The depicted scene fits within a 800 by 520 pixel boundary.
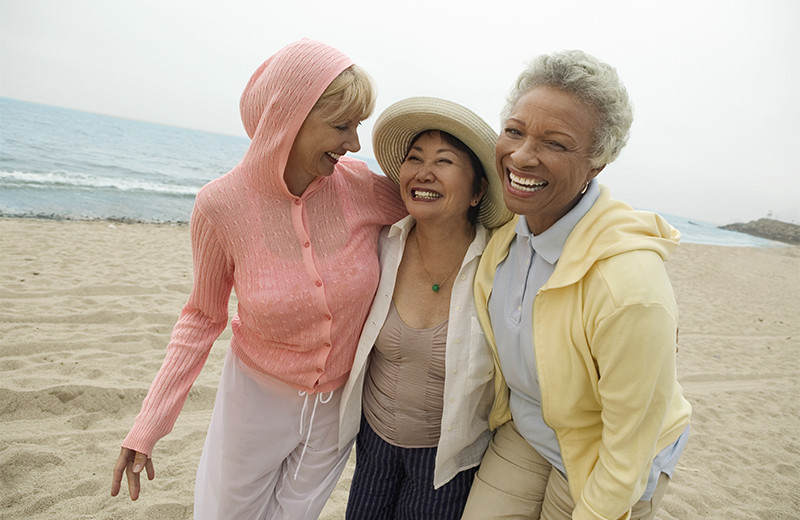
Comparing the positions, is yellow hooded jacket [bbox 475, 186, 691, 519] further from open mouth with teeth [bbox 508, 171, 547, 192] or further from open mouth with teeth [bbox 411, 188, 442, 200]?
open mouth with teeth [bbox 411, 188, 442, 200]

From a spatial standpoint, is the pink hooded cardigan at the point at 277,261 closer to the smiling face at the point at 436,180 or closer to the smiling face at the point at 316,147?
the smiling face at the point at 316,147

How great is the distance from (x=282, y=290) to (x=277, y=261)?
12 centimetres

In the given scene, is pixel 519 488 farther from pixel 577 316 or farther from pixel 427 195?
pixel 427 195

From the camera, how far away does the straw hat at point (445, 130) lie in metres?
1.98

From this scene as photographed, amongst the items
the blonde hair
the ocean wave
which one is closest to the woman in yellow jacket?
the blonde hair

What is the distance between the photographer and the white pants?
222 cm

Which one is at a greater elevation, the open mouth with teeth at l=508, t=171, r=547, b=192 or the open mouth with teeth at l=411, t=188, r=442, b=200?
the open mouth with teeth at l=508, t=171, r=547, b=192

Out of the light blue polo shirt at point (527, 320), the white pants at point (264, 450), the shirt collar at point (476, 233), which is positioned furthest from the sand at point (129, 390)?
the shirt collar at point (476, 233)

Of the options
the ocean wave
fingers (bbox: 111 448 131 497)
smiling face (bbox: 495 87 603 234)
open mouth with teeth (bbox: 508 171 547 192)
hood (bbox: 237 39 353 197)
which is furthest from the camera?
the ocean wave

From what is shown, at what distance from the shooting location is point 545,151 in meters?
1.65

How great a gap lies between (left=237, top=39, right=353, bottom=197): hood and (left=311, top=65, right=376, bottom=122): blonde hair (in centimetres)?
3

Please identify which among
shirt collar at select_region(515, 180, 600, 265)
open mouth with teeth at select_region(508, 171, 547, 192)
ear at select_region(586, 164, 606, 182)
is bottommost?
shirt collar at select_region(515, 180, 600, 265)

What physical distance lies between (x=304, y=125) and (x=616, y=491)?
66.1 inches

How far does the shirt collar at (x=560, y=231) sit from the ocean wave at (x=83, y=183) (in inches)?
615
